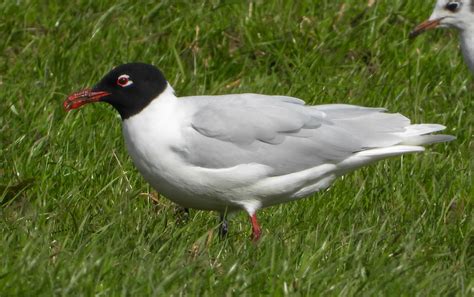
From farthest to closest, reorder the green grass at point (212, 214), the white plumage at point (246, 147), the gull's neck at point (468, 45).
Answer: the gull's neck at point (468, 45), the white plumage at point (246, 147), the green grass at point (212, 214)

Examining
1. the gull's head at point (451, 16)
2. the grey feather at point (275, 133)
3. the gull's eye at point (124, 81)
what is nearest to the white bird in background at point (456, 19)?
the gull's head at point (451, 16)

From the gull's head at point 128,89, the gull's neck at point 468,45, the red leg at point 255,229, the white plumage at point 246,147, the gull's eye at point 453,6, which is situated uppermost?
the gull's head at point 128,89

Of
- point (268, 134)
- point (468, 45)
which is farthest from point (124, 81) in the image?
point (468, 45)

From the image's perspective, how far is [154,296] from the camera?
4941 millimetres

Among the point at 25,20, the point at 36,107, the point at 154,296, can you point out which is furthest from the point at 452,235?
the point at 25,20

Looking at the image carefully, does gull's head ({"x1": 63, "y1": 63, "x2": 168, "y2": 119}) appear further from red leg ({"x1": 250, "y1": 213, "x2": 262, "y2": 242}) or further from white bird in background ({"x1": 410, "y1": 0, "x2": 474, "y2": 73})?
white bird in background ({"x1": 410, "y1": 0, "x2": 474, "y2": 73})

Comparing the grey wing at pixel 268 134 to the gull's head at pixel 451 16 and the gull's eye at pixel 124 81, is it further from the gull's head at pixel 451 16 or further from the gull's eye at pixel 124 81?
the gull's head at pixel 451 16

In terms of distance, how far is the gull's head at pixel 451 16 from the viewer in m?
8.34

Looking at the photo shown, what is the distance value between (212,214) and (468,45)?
2.37 metres

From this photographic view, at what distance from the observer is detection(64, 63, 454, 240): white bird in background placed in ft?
19.8

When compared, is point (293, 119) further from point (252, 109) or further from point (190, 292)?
point (190, 292)

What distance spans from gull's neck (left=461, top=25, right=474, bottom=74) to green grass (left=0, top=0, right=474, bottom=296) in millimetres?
346

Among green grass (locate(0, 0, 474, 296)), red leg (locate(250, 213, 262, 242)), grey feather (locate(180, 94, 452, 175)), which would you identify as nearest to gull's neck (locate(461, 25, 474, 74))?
green grass (locate(0, 0, 474, 296))

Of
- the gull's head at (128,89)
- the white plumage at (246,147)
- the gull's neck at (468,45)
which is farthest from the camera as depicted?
the gull's neck at (468,45)
